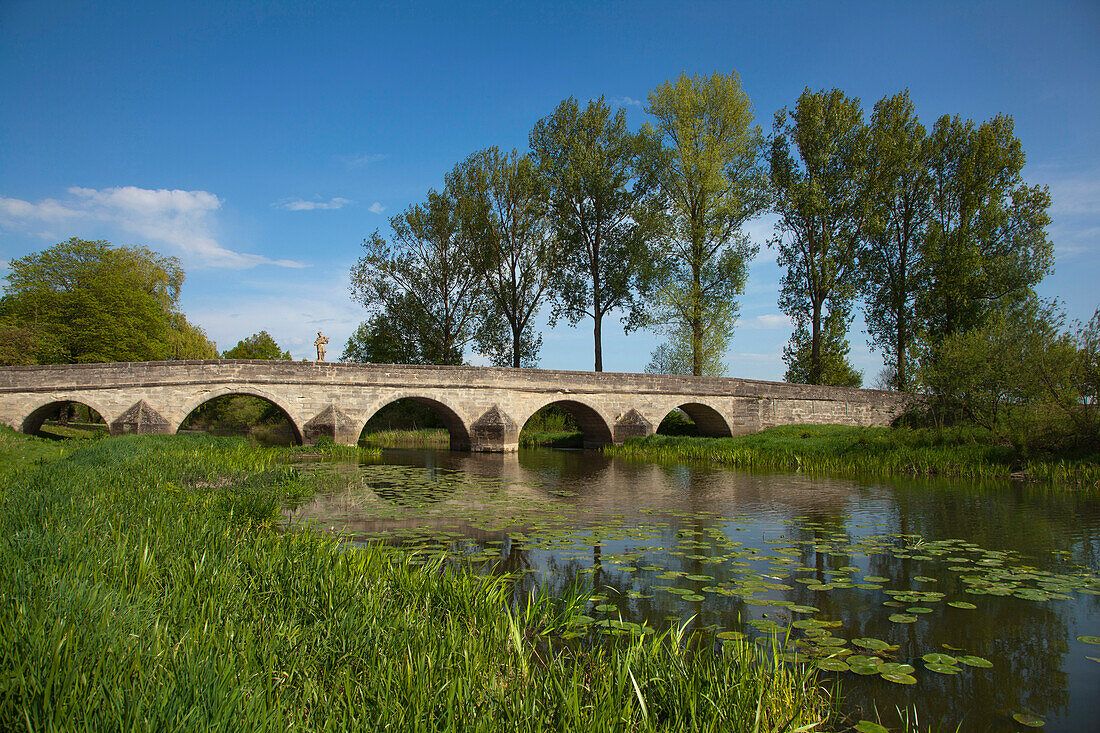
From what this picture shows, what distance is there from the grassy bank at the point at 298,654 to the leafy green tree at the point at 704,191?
22614 mm

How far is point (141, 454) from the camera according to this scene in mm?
10484

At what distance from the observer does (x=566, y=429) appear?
29188 mm

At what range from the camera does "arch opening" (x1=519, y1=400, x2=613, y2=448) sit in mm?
23562

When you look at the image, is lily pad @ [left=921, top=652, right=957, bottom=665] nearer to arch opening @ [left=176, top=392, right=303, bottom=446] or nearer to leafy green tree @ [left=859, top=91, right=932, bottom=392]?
leafy green tree @ [left=859, top=91, right=932, bottom=392]

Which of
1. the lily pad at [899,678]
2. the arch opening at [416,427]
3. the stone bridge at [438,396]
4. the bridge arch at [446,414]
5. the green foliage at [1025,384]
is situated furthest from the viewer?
the arch opening at [416,427]

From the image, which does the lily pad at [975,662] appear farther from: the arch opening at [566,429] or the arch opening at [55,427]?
the arch opening at [55,427]

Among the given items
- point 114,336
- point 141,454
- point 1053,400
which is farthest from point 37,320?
point 1053,400

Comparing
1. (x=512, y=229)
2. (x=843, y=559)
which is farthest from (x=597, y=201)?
(x=843, y=559)

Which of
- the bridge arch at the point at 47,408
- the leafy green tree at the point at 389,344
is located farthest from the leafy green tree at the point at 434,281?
the bridge arch at the point at 47,408

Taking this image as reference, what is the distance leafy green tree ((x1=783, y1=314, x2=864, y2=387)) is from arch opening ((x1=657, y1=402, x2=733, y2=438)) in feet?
16.9

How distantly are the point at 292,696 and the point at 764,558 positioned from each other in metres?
4.79

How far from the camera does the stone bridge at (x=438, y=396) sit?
1770 centimetres

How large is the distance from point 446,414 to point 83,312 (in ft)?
61.7

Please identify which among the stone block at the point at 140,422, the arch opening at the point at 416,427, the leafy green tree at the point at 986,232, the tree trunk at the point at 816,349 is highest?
the leafy green tree at the point at 986,232
